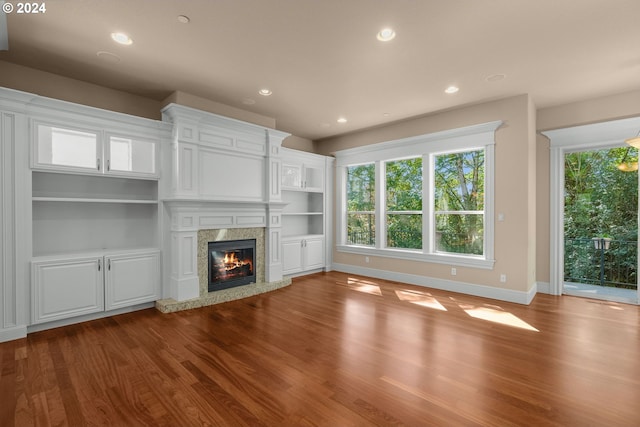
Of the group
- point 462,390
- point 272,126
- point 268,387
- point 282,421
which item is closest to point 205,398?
point 268,387

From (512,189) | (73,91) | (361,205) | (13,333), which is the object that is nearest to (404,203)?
(361,205)

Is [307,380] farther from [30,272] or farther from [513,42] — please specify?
[513,42]

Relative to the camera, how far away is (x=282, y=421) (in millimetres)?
1871

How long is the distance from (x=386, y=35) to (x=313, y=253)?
4.54 m

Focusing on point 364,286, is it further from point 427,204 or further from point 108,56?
point 108,56

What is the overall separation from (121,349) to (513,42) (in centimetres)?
486

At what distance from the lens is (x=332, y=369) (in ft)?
8.23

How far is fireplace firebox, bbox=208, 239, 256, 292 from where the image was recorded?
4.63 metres

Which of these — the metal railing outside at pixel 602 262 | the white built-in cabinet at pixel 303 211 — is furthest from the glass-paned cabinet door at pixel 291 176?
the metal railing outside at pixel 602 262

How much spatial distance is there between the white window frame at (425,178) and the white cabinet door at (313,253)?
1.42ft

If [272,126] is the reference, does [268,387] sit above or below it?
below

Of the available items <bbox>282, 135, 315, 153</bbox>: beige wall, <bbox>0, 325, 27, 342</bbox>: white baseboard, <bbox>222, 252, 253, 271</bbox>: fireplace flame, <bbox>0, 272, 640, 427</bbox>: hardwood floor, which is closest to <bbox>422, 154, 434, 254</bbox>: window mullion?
<bbox>0, 272, 640, 427</bbox>: hardwood floor

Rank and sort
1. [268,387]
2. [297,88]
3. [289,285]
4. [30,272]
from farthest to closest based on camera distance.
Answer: [289,285], [297,88], [30,272], [268,387]

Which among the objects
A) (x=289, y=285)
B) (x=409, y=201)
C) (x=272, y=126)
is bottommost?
(x=289, y=285)
